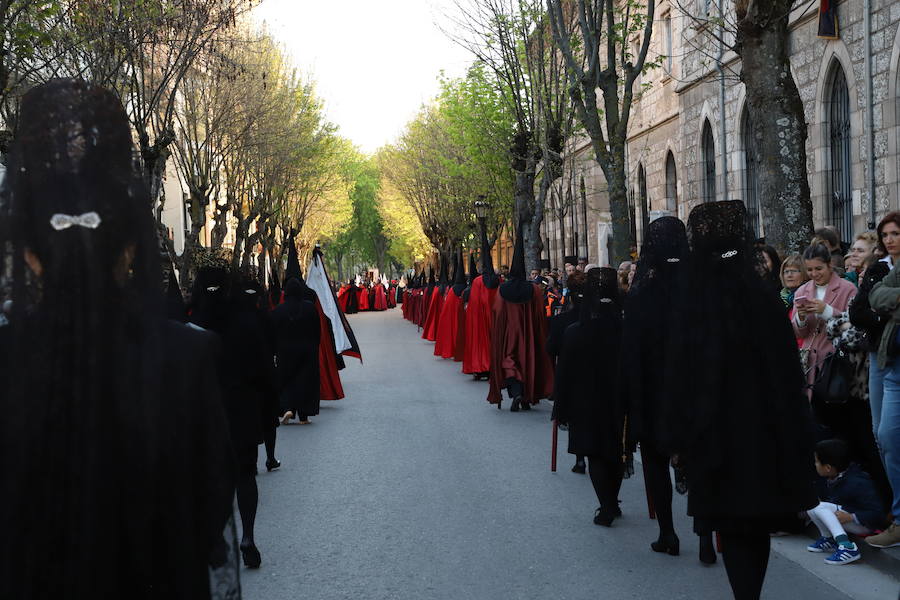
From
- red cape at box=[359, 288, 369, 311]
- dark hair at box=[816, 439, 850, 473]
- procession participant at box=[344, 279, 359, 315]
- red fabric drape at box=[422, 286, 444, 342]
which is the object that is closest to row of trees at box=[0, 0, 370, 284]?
procession participant at box=[344, 279, 359, 315]

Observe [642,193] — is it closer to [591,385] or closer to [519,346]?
[519,346]

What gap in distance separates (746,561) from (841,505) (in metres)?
2.28

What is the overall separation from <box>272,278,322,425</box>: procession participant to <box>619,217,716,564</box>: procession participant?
21.9 feet

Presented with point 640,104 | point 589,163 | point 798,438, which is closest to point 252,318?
point 798,438

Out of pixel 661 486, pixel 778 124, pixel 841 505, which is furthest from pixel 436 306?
pixel 661 486

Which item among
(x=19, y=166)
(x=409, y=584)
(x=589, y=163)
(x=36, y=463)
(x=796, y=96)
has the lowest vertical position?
(x=409, y=584)

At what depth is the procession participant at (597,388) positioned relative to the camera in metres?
7.37

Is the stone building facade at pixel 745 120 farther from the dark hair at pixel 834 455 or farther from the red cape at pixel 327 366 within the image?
the dark hair at pixel 834 455

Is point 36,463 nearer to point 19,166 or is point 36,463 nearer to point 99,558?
point 99,558

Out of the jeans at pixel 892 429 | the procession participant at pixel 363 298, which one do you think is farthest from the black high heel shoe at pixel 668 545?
the procession participant at pixel 363 298

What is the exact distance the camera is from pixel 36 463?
2467 mm

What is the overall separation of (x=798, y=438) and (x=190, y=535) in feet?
10.2

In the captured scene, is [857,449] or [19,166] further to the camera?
[857,449]

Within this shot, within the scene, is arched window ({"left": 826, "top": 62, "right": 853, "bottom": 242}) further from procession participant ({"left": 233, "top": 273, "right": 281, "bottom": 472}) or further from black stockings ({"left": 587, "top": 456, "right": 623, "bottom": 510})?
procession participant ({"left": 233, "top": 273, "right": 281, "bottom": 472})
